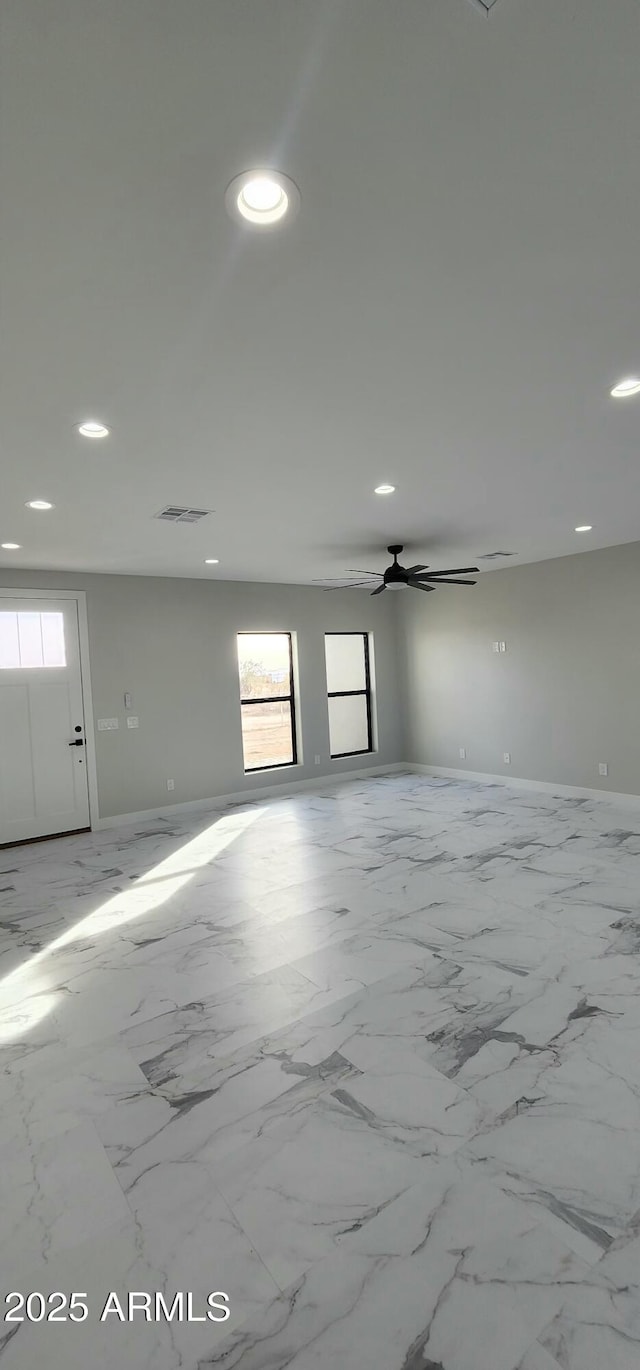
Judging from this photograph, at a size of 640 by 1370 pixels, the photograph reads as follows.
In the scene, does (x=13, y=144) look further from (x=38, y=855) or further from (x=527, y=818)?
(x=527, y=818)

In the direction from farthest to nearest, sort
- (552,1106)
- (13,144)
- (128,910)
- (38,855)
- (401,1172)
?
(38,855) → (128,910) → (552,1106) → (401,1172) → (13,144)

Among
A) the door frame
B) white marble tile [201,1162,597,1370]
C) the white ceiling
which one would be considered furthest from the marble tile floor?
the white ceiling

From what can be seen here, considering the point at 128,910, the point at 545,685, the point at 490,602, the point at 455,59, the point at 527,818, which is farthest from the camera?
the point at 490,602

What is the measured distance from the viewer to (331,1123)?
2039 mm

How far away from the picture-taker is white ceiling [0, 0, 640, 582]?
3.63ft

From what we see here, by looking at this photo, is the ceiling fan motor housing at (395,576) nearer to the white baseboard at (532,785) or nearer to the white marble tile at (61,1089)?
the white baseboard at (532,785)

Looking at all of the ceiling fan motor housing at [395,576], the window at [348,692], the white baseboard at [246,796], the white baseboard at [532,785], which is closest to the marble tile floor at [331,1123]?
the white baseboard at [246,796]

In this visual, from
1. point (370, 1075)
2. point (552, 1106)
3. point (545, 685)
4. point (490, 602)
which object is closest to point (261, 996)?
point (370, 1075)

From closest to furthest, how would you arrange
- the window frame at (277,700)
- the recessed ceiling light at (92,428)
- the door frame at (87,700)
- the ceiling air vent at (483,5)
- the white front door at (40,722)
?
1. the ceiling air vent at (483,5)
2. the recessed ceiling light at (92,428)
3. the white front door at (40,722)
4. the door frame at (87,700)
5. the window frame at (277,700)

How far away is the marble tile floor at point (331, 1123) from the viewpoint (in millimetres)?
1437

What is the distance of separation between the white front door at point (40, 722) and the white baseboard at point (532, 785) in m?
4.58

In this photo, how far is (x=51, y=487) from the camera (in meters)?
3.41

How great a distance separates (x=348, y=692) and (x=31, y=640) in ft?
13.7

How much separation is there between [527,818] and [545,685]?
174cm
